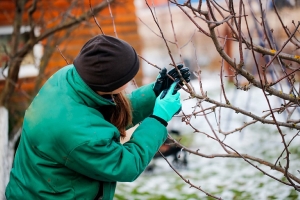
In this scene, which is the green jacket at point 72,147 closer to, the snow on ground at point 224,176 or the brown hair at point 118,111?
the brown hair at point 118,111

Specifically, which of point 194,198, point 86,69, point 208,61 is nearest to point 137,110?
point 86,69

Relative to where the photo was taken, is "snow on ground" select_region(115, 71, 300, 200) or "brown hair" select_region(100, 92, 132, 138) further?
"snow on ground" select_region(115, 71, 300, 200)

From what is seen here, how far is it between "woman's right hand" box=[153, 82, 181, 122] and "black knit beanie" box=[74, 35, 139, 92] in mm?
247

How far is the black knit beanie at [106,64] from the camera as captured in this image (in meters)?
2.02

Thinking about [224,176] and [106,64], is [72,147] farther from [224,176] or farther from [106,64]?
[224,176]

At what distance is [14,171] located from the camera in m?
2.28

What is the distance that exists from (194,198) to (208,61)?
10.2 m

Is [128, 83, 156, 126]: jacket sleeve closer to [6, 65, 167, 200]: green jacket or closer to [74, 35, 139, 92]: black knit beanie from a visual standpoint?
[6, 65, 167, 200]: green jacket

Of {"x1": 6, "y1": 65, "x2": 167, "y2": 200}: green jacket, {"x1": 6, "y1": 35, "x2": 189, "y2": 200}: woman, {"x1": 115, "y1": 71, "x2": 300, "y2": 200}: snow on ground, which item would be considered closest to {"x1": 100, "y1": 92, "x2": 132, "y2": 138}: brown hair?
{"x1": 6, "y1": 35, "x2": 189, "y2": 200}: woman

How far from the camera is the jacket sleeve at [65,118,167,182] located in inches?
78.5

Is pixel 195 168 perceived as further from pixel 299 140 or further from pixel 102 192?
pixel 102 192

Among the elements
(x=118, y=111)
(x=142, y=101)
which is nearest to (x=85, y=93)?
(x=118, y=111)

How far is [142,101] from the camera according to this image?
8.46 ft

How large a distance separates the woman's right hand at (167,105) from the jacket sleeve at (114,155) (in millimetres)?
74
